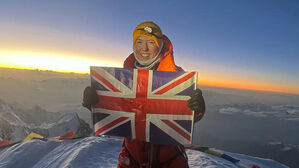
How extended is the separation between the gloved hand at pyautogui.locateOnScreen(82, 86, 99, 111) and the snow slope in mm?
3049

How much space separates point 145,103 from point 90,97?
614mm

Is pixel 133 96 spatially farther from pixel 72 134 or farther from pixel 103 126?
pixel 72 134

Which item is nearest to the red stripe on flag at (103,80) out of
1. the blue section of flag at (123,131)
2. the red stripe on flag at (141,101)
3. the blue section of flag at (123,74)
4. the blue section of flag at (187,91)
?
the blue section of flag at (123,74)

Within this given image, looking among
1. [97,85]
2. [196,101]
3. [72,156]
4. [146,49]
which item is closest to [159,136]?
[196,101]

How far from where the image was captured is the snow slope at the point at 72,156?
4.40m

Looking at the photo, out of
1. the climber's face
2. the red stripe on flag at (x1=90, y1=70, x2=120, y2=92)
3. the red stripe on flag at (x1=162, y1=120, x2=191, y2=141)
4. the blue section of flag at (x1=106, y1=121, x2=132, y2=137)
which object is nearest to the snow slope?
the blue section of flag at (x1=106, y1=121, x2=132, y2=137)

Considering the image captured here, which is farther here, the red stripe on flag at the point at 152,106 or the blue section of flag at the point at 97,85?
the blue section of flag at the point at 97,85

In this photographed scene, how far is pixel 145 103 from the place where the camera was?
1731 mm

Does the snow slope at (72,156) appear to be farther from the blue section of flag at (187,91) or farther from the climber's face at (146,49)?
the blue section of flag at (187,91)

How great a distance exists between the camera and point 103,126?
6.11 feet

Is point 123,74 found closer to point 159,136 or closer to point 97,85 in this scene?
point 97,85

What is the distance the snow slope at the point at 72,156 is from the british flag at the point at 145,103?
3097 mm

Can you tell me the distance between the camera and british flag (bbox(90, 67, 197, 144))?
168 centimetres

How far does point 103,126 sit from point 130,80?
24.9 inches
